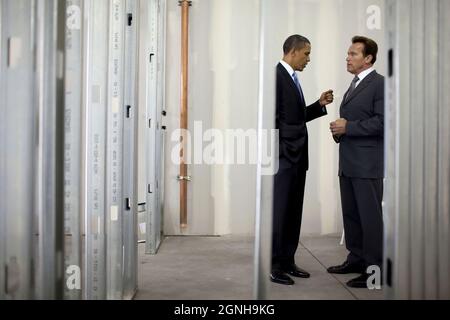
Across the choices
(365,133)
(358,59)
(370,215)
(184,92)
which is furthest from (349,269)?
(184,92)

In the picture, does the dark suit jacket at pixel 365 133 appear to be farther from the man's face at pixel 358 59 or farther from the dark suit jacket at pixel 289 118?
the dark suit jacket at pixel 289 118

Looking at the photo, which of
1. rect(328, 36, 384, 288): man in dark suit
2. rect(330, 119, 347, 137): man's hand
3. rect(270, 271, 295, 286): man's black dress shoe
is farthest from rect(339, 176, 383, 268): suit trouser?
rect(270, 271, 295, 286): man's black dress shoe

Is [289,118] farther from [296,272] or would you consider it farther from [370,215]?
[296,272]

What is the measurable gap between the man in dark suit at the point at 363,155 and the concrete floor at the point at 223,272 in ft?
0.73

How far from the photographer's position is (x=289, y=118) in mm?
2514

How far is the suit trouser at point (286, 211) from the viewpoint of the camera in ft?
8.24

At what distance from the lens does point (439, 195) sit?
159cm

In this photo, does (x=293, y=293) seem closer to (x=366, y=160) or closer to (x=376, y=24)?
(x=366, y=160)

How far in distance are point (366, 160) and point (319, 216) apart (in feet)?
5.18

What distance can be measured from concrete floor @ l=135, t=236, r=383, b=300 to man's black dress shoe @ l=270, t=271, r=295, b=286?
0.04 meters

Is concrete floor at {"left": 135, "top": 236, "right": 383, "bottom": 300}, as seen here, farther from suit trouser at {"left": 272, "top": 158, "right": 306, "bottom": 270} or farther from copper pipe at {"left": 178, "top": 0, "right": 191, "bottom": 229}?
copper pipe at {"left": 178, "top": 0, "right": 191, "bottom": 229}

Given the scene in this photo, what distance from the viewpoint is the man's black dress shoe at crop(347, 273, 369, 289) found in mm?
2395

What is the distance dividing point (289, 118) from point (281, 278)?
924 mm
